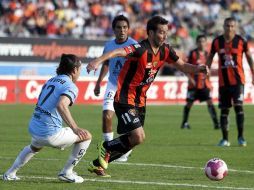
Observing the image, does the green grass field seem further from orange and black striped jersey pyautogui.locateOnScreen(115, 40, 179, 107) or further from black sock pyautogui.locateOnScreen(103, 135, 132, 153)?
orange and black striped jersey pyautogui.locateOnScreen(115, 40, 179, 107)

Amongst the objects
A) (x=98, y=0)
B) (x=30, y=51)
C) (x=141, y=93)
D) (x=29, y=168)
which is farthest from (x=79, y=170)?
(x=98, y=0)

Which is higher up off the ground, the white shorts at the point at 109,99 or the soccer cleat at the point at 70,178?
the white shorts at the point at 109,99

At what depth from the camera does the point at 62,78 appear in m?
10.6

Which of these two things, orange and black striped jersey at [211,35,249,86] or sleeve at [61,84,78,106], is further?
orange and black striped jersey at [211,35,249,86]

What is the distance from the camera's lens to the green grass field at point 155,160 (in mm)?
10797

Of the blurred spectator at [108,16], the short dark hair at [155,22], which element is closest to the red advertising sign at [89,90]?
the blurred spectator at [108,16]

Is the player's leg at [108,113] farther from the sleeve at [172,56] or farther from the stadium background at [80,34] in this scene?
the stadium background at [80,34]

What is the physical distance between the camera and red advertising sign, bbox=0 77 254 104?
3150 cm

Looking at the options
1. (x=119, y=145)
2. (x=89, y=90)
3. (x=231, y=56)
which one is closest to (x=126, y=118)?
(x=119, y=145)

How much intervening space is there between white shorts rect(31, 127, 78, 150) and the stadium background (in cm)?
2053

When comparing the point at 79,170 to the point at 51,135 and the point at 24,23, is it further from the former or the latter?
the point at 24,23

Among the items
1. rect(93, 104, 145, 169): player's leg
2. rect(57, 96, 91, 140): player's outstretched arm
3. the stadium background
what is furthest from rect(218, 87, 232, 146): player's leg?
the stadium background

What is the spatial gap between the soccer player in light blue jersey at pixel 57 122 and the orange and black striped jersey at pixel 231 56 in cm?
678

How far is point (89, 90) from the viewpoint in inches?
1292
